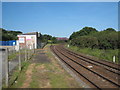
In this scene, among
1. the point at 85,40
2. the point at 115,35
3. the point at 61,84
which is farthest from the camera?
the point at 85,40

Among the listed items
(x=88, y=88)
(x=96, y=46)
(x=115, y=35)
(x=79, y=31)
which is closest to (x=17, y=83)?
(x=88, y=88)

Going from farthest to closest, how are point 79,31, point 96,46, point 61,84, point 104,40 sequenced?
1. point 79,31
2. point 96,46
3. point 104,40
4. point 61,84

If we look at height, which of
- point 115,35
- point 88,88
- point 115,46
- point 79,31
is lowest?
point 88,88

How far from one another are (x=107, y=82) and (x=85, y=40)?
2501 cm

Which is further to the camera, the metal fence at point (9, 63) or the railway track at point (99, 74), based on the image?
the railway track at point (99, 74)

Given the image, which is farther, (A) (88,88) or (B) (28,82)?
(B) (28,82)

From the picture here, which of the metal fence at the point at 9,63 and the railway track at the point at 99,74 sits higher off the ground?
the metal fence at the point at 9,63

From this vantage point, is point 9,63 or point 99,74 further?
point 9,63

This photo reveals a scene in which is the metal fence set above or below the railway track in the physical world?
above

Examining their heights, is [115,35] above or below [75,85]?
above

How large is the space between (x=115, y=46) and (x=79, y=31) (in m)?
64.8

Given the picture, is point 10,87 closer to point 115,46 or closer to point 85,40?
point 115,46

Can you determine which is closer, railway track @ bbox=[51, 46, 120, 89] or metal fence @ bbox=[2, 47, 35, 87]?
metal fence @ bbox=[2, 47, 35, 87]

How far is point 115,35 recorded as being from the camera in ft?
72.8
